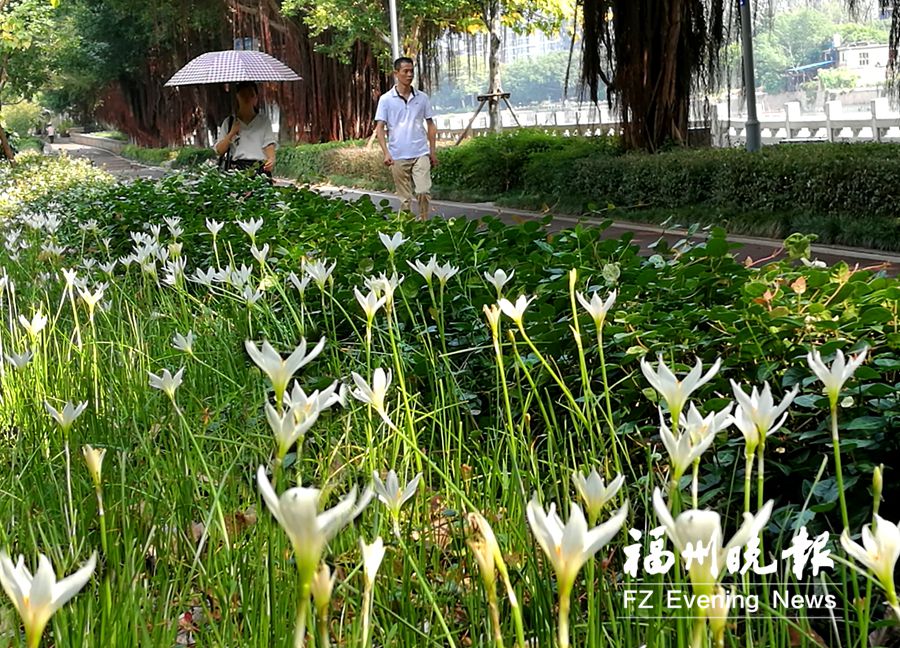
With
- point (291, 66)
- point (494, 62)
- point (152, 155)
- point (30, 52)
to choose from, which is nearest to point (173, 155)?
point (152, 155)

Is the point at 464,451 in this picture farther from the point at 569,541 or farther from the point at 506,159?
the point at 506,159

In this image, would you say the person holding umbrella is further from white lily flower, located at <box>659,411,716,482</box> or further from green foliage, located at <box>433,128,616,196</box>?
white lily flower, located at <box>659,411,716,482</box>

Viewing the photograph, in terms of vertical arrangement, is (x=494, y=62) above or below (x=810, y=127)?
above


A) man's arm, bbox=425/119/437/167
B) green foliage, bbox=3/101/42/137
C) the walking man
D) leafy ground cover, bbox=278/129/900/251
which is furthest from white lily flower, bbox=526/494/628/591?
green foliage, bbox=3/101/42/137

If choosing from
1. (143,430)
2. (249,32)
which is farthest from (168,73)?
(143,430)

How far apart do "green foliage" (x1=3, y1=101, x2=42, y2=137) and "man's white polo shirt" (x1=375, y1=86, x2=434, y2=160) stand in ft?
158

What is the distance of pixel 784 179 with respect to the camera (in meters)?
9.18

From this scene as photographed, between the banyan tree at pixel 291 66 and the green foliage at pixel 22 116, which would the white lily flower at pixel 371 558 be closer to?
the banyan tree at pixel 291 66

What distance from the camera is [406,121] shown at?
30.0 feet

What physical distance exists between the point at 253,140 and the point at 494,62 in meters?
18.9

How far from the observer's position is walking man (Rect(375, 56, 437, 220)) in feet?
29.9

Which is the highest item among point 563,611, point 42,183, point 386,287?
point 42,183

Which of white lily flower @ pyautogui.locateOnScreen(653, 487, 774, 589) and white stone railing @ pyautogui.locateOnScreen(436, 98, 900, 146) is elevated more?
white stone railing @ pyautogui.locateOnScreen(436, 98, 900, 146)

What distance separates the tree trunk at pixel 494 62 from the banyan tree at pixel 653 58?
1053 cm
